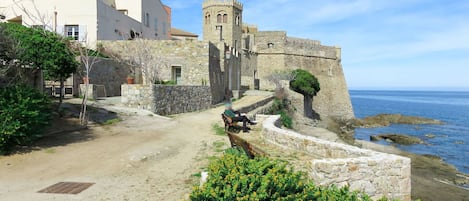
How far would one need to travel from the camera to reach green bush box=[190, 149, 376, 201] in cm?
435

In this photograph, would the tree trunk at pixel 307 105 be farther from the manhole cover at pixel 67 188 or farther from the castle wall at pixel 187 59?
the manhole cover at pixel 67 188

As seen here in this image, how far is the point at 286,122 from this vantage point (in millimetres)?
23938

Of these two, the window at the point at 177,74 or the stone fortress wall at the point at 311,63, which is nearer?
the window at the point at 177,74

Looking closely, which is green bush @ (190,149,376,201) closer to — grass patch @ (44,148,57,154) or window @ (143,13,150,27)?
grass patch @ (44,148,57,154)

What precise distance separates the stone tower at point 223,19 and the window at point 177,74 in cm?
2006

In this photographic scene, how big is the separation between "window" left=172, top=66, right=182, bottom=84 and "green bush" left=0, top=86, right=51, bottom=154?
12.1 metres

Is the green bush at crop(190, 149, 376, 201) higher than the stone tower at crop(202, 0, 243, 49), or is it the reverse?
the stone tower at crop(202, 0, 243, 49)

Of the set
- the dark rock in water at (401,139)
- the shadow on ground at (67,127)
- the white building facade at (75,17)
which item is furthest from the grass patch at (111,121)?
the dark rock in water at (401,139)

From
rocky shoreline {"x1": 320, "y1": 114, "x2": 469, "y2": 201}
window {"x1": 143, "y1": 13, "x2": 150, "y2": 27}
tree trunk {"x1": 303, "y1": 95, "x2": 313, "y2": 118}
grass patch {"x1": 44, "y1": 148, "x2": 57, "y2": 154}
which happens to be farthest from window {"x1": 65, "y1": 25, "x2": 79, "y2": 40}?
tree trunk {"x1": 303, "y1": 95, "x2": 313, "y2": 118}

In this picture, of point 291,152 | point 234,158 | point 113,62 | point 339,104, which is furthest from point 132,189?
point 339,104

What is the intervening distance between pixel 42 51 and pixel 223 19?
32423mm

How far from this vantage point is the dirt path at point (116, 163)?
20.2ft

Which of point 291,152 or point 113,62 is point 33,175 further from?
point 113,62

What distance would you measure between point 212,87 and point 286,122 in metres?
6.05
